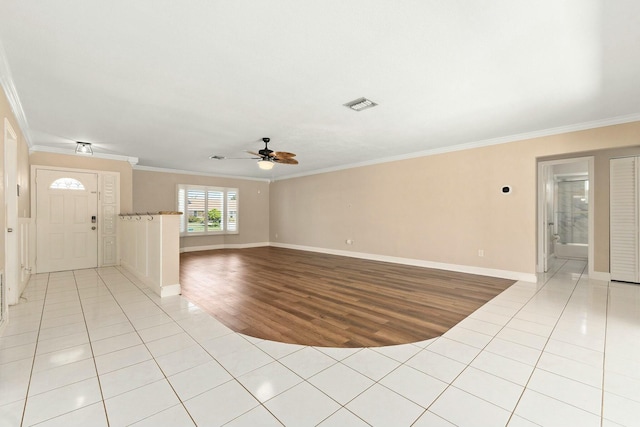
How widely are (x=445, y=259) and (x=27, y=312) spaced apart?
6.46 m

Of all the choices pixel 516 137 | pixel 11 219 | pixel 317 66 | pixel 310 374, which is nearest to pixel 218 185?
pixel 11 219

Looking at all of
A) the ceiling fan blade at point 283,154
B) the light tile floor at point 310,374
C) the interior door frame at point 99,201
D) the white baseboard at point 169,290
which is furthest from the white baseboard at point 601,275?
the interior door frame at point 99,201

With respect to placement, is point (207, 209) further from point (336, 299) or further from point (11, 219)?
point (336, 299)

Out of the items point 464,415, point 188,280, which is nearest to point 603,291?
point 464,415

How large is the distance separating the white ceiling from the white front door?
4.13 feet

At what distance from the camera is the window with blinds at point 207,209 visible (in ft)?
28.0

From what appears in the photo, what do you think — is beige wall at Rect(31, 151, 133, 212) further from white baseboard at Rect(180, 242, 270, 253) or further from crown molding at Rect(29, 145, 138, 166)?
white baseboard at Rect(180, 242, 270, 253)

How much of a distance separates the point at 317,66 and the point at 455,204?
4.26m

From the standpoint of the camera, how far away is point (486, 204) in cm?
523

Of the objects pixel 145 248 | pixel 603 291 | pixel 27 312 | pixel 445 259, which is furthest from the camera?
pixel 445 259

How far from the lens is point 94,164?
5.98 metres

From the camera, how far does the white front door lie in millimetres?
5344

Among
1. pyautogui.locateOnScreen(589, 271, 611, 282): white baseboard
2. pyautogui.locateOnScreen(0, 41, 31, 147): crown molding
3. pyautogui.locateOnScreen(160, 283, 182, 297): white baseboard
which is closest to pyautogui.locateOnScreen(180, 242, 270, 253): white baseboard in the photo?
pyautogui.locateOnScreen(0, 41, 31, 147): crown molding

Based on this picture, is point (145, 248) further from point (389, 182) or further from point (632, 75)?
point (632, 75)
